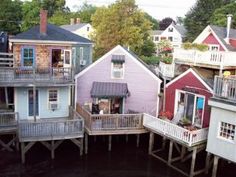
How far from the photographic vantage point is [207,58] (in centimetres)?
2228

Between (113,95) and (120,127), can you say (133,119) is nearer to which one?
(120,127)

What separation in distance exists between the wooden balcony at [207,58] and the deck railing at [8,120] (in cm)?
1262

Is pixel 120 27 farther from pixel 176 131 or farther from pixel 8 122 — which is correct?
pixel 176 131

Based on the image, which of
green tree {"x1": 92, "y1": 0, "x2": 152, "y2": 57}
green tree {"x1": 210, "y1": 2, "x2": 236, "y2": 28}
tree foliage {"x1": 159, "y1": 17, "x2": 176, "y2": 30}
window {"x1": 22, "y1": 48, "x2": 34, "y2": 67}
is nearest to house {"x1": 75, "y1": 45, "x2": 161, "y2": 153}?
window {"x1": 22, "y1": 48, "x2": 34, "y2": 67}

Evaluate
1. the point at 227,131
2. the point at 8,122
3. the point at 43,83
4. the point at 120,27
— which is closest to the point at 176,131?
the point at 227,131

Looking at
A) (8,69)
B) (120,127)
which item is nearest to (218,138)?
(120,127)

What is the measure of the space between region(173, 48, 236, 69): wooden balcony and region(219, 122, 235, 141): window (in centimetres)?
504

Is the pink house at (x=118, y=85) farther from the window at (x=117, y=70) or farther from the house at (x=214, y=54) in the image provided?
the house at (x=214, y=54)

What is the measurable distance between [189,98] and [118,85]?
17.5 feet

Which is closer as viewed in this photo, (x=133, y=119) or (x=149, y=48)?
(x=133, y=119)

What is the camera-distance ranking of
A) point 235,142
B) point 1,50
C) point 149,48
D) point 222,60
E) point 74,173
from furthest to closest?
point 149,48 → point 1,50 → point 222,60 → point 74,173 → point 235,142

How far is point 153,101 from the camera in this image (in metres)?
24.7

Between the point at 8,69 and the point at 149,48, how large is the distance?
3575cm

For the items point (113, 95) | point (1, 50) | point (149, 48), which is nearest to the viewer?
point (113, 95)
